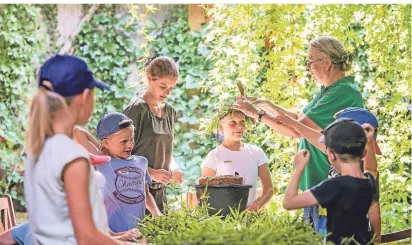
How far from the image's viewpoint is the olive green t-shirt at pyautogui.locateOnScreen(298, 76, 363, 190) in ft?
11.9

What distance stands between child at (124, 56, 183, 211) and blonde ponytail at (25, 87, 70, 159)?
1.81m

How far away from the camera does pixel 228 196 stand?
3428 mm

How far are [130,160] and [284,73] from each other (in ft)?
6.18

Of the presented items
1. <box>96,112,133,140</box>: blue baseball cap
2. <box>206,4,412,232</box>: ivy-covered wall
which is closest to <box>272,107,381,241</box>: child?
<box>96,112,133,140</box>: blue baseball cap

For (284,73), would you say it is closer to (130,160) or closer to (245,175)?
(245,175)

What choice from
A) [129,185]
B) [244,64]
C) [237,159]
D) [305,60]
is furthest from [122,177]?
[305,60]

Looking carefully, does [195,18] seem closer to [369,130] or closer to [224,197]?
[224,197]

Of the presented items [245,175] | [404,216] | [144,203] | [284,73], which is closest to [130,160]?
Result: [144,203]

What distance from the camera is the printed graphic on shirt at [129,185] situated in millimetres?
3426

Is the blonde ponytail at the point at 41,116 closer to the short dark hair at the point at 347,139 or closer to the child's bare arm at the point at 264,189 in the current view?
the short dark hair at the point at 347,139

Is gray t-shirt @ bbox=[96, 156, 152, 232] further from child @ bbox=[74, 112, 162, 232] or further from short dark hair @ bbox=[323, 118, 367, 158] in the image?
short dark hair @ bbox=[323, 118, 367, 158]

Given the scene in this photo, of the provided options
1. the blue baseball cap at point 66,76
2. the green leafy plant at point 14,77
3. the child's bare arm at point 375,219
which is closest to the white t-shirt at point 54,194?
the blue baseball cap at point 66,76

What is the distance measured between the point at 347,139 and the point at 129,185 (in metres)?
1.23

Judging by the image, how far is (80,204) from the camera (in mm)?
2041
